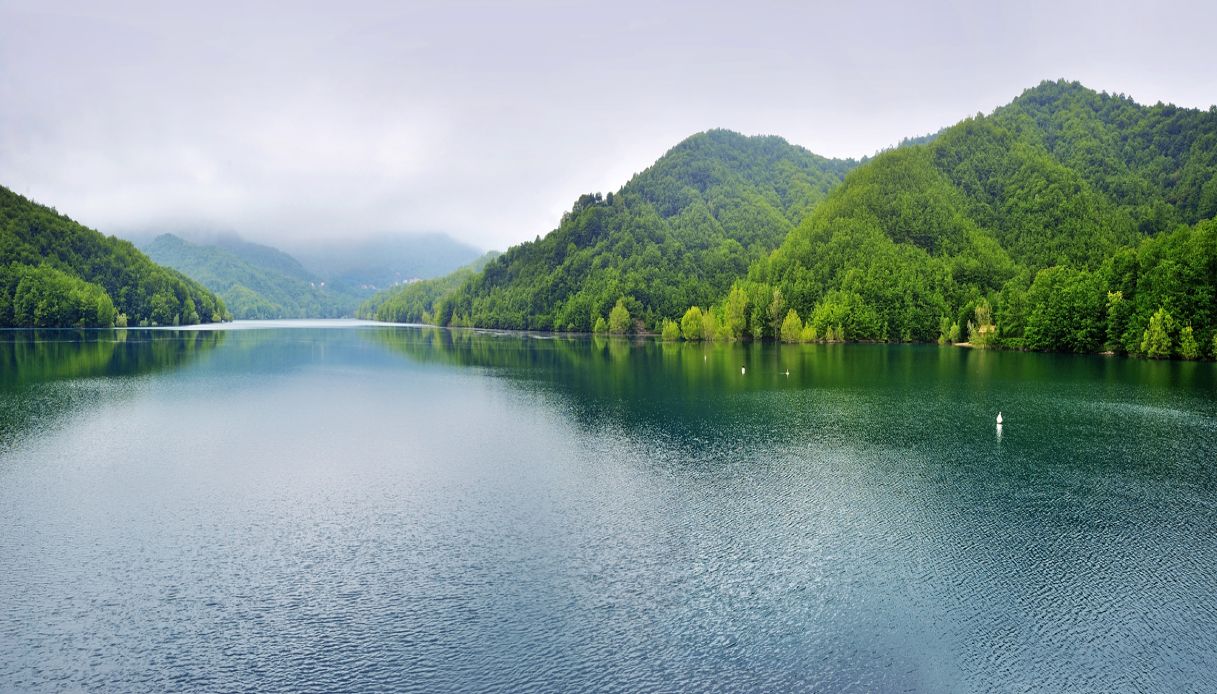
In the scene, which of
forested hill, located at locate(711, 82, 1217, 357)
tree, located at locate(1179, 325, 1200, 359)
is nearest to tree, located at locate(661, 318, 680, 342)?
forested hill, located at locate(711, 82, 1217, 357)

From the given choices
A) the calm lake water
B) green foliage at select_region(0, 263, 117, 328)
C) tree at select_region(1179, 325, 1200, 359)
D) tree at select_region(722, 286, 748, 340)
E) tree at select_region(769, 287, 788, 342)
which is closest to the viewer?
the calm lake water

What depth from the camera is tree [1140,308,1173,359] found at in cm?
8956

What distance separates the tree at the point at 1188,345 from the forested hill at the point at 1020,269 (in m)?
0.86

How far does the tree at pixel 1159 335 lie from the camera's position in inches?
3526

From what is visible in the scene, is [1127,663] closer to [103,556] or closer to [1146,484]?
[1146,484]

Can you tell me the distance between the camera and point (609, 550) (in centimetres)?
2200

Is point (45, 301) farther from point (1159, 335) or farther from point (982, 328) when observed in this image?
point (1159, 335)

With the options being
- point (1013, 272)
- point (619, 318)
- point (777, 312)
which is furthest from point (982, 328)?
point (619, 318)

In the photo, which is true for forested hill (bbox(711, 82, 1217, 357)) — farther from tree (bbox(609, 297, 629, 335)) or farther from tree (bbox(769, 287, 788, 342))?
tree (bbox(609, 297, 629, 335))

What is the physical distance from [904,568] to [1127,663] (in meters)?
6.02

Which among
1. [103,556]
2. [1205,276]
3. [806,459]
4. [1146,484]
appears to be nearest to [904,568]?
[806,459]

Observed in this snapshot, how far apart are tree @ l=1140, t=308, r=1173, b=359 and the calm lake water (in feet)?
172

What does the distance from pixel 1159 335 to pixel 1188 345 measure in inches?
132

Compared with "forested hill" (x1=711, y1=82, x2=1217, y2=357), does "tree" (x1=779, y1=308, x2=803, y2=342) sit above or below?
below
